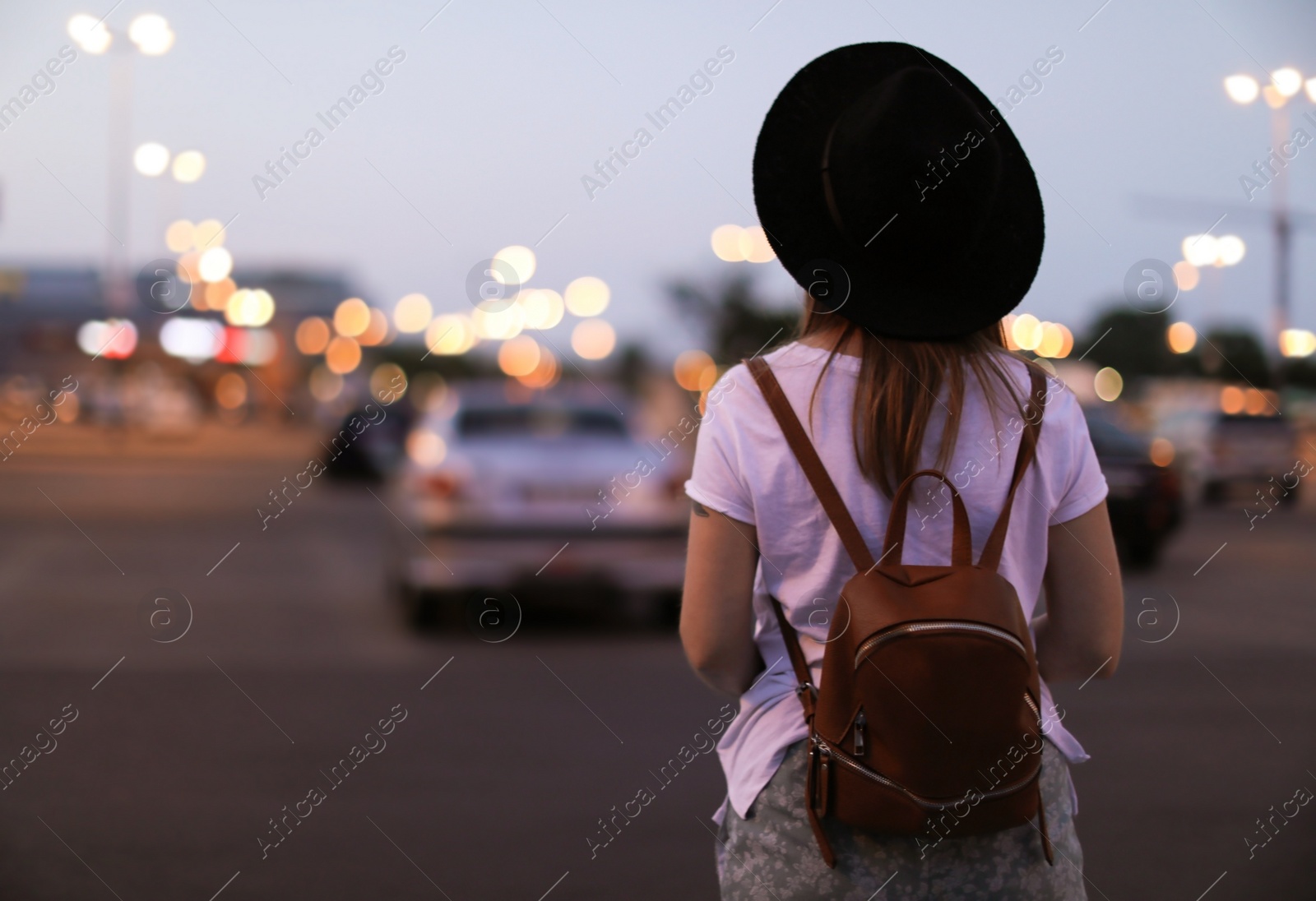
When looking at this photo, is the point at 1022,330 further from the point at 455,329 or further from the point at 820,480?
the point at 455,329

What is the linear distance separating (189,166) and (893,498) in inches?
1108

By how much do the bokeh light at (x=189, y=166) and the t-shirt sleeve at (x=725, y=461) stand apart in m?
26.0

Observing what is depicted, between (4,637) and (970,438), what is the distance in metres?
8.23

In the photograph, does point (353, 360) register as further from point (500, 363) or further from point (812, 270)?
point (812, 270)

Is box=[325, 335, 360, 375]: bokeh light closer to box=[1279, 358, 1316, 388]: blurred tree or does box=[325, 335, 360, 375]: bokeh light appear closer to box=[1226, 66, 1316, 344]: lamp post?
box=[1279, 358, 1316, 388]: blurred tree

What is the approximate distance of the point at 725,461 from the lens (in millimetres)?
1690

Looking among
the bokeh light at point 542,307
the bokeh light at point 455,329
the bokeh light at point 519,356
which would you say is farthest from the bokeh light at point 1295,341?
the bokeh light at point 519,356

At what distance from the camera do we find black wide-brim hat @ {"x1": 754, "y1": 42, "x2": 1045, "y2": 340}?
1.65m

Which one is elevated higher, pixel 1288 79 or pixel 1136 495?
pixel 1288 79

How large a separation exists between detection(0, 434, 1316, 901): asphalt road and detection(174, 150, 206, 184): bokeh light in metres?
16.8

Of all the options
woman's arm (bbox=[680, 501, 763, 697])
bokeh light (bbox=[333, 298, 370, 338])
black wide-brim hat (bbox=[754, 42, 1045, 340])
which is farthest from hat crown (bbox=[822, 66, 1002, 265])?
bokeh light (bbox=[333, 298, 370, 338])

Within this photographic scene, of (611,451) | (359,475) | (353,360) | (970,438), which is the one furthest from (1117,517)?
(353,360)

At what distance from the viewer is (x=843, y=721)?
1.61 meters

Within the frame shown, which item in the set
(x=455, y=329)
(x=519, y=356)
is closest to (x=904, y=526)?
(x=455, y=329)
